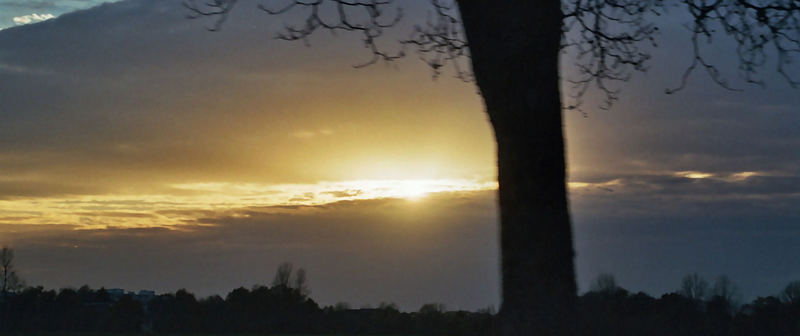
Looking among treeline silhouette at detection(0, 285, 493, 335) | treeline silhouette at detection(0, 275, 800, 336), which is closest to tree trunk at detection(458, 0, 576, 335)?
treeline silhouette at detection(0, 275, 800, 336)

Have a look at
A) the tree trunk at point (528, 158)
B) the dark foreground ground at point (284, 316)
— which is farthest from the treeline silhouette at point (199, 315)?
the tree trunk at point (528, 158)

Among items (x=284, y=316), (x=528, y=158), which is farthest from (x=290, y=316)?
(x=528, y=158)

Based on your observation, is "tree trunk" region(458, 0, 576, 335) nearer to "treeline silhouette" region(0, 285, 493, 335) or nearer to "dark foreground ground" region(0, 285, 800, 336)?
"dark foreground ground" region(0, 285, 800, 336)

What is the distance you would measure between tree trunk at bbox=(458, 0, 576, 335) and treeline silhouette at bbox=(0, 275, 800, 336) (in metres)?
2.21

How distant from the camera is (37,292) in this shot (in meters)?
14.0

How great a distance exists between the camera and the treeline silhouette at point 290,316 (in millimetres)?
7215

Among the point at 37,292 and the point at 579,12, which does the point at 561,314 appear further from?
the point at 37,292

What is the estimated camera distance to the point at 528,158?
351cm

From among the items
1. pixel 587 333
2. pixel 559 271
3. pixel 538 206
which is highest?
pixel 538 206

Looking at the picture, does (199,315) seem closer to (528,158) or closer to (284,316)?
(284,316)

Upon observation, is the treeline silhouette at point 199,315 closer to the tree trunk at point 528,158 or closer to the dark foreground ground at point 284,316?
the dark foreground ground at point 284,316

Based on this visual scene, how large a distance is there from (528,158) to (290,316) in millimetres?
8298

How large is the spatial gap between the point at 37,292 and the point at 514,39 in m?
12.8

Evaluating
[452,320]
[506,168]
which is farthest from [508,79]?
[452,320]
